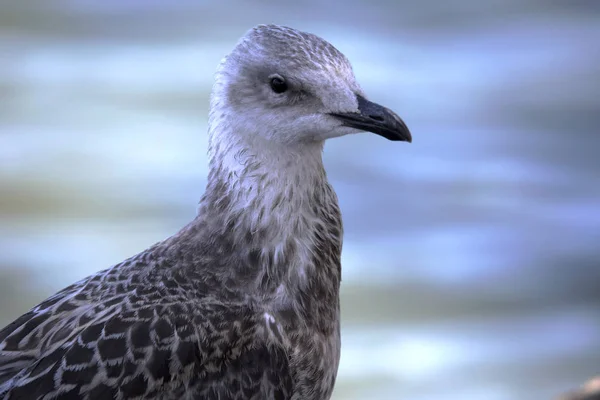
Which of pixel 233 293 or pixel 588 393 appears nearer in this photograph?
pixel 588 393

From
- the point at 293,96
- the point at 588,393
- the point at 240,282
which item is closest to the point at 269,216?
the point at 240,282

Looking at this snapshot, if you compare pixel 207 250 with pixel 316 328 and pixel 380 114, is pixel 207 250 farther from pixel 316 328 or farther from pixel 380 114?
pixel 380 114

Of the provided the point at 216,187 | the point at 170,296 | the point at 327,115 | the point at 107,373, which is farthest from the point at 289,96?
the point at 107,373

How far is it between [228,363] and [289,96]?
3.13 feet

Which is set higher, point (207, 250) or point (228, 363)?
point (207, 250)

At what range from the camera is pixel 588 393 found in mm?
4480

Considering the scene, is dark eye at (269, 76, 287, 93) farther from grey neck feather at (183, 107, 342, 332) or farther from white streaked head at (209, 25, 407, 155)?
grey neck feather at (183, 107, 342, 332)

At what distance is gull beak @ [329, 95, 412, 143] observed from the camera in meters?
4.48

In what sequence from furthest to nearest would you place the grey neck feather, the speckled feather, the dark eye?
1. the grey neck feather
2. the dark eye
3. the speckled feather

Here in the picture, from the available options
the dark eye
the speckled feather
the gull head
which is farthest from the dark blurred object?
the dark eye

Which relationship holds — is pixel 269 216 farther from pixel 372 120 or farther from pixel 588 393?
pixel 588 393

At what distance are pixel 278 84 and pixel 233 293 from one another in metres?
0.76

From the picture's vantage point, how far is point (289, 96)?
453 cm

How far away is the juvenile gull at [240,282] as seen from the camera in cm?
429
